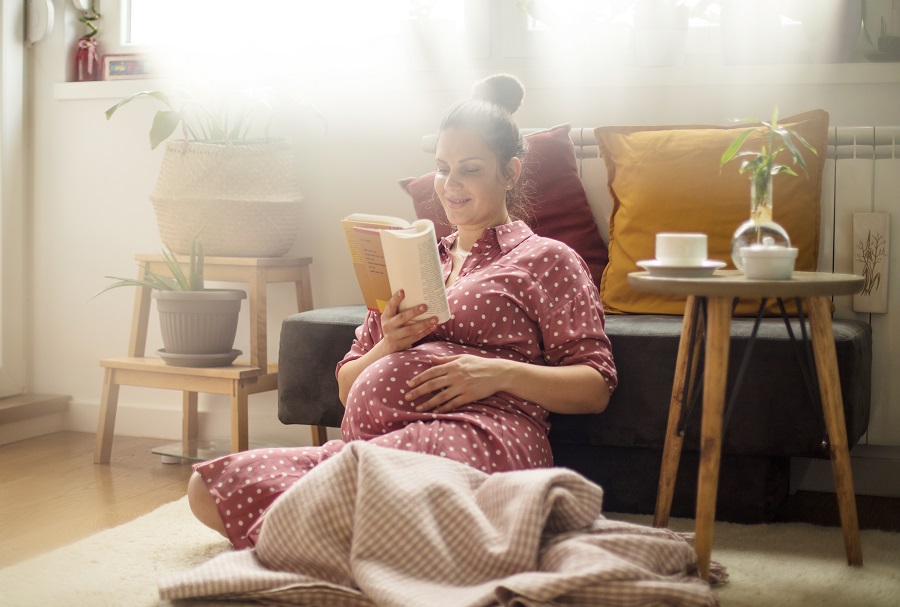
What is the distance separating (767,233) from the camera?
1.62 meters

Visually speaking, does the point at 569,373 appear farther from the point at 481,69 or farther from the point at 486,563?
the point at 481,69

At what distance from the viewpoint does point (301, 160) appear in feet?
9.08

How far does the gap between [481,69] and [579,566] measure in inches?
67.4

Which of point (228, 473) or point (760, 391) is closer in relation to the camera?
point (228, 473)

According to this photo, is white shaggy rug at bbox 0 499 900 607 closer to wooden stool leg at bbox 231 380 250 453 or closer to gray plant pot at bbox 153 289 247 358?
wooden stool leg at bbox 231 380 250 453

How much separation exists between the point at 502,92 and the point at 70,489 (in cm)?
136

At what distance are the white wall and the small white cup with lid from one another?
0.95m

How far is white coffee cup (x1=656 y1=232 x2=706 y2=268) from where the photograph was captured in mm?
1540

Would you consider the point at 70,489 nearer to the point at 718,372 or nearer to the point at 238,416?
the point at 238,416

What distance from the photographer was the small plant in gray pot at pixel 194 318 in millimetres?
2406

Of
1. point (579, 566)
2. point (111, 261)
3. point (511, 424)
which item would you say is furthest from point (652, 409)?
point (111, 261)

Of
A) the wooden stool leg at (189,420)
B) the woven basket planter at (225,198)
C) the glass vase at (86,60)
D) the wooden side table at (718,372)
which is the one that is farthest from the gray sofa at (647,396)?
the glass vase at (86,60)

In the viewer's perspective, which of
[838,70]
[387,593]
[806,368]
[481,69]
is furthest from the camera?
[481,69]

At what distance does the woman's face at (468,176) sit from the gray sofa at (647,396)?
0.37 m
